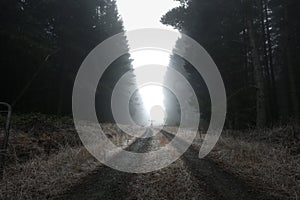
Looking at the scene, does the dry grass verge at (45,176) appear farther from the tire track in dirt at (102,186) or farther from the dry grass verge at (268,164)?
the dry grass verge at (268,164)

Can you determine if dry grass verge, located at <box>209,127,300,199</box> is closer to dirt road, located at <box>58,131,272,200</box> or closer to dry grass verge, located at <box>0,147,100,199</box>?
dirt road, located at <box>58,131,272,200</box>

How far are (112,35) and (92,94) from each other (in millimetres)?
10110

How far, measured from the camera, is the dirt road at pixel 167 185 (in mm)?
5875

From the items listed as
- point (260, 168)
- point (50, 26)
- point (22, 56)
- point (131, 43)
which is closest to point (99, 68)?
point (50, 26)

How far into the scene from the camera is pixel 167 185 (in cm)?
669

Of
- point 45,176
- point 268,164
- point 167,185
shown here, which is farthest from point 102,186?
point 268,164

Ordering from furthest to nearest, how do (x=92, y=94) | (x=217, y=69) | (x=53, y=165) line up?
1. (x=92, y=94)
2. (x=217, y=69)
3. (x=53, y=165)

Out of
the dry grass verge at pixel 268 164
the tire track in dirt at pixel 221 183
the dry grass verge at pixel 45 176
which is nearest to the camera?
the tire track in dirt at pixel 221 183

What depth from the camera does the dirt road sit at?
588 cm

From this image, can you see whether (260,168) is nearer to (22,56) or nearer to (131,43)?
(22,56)

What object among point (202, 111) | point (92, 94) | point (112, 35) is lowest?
point (202, 111)

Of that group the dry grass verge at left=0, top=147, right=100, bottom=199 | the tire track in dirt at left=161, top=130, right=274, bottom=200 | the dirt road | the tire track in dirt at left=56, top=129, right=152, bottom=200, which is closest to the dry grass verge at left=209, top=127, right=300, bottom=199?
the tire track in dirt at left=161, top=130, right=274, bottom=200

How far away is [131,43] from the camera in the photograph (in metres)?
43.2

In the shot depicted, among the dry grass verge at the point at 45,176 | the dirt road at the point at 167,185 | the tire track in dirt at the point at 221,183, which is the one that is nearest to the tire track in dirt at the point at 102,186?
the dirt road at the point at 167,185
